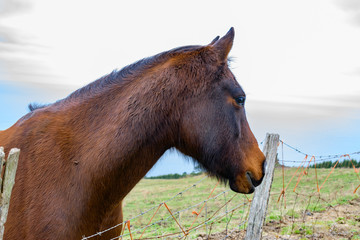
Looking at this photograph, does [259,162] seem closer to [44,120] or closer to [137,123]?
[137,123]

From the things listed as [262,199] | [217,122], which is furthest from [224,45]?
[262,199]

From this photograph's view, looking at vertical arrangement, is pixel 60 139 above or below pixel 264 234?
above

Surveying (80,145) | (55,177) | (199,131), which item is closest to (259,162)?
(199,131)

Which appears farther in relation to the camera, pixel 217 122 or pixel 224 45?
pixel 224 45

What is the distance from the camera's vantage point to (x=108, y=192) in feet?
10.7

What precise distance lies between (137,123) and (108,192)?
67 centimetres

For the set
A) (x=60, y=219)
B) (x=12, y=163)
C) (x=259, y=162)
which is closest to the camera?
(x=12, y=163)

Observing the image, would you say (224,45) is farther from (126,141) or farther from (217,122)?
(126,141)

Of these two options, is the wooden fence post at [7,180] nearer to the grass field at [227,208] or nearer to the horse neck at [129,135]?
the horse neck at [129,135]

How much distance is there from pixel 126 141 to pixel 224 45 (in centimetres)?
131

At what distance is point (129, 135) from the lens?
318 centimetres

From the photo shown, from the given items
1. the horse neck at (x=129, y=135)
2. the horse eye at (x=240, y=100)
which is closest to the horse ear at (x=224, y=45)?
the horse eye at (x=240, y=100)

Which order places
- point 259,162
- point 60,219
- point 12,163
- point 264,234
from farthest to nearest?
1. point 264,234
2. point 259,162
3. point 60,219
4. point 12,163

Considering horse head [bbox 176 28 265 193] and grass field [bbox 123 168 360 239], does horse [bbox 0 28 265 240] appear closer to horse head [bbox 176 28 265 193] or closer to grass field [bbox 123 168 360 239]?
horse head [bbox 176 28 265 193]
